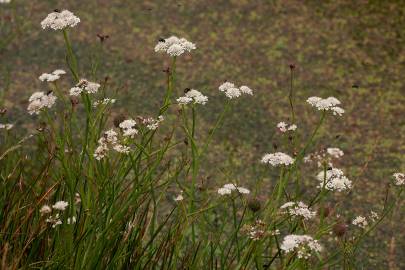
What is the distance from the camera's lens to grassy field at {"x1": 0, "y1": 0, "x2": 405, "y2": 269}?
2332 mm

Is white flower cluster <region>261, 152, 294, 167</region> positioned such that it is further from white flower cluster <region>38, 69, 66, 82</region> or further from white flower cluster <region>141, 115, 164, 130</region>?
white flower cluster <region>38, 69, 66, 82</region>

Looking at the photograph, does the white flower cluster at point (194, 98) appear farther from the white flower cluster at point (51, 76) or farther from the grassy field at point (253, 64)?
the grassy field at point (253, 64)

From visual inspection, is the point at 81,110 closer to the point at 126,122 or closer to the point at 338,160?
the point at 338,160

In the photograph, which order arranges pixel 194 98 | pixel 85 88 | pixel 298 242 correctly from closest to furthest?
pixel 298 242
pixel 85 88
pixel 194 98

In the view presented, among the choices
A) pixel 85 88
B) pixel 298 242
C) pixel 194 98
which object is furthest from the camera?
pixel 194 98

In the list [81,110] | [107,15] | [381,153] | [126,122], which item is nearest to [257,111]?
[381,153]

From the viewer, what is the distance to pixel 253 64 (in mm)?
2744

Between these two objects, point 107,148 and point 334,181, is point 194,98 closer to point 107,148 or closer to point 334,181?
point 107,148

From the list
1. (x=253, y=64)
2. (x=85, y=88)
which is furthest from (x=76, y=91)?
(x=253, y=64)

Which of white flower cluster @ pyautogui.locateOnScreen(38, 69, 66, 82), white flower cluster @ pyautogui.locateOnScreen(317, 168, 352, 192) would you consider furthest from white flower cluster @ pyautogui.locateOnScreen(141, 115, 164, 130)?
white flower cluster @ pyautogui.locateOnScreen(317, 168, 352, 192)

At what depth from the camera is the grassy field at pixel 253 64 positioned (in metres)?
2.33

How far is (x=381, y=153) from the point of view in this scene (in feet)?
7.64

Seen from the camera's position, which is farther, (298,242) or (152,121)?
(152,121)

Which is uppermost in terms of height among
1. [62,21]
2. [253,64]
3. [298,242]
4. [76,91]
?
[62,21]
